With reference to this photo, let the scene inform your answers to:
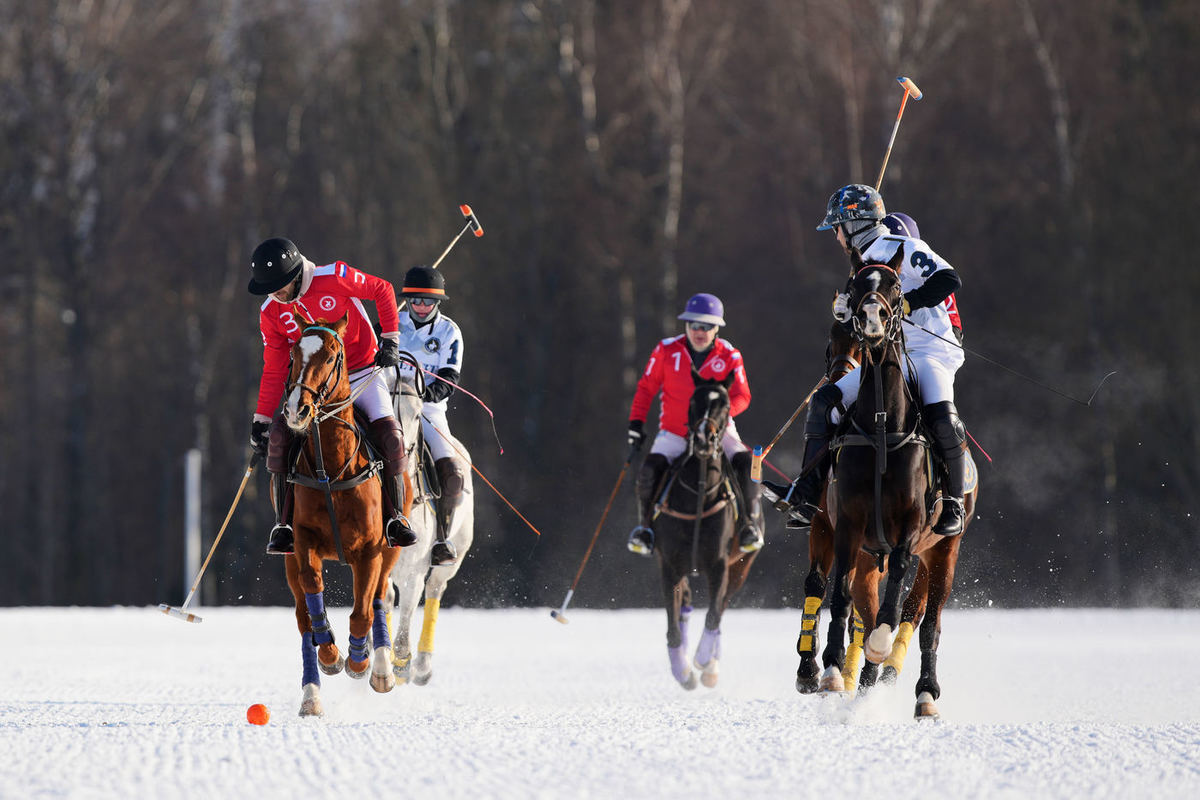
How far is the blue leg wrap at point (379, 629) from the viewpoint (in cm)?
1056

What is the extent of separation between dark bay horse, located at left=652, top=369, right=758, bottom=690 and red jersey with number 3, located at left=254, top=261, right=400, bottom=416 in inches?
126

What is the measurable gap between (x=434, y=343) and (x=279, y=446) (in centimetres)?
329

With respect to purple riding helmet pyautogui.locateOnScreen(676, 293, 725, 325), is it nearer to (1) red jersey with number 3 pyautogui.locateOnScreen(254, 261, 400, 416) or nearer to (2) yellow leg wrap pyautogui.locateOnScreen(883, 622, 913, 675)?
(1) red jersey with number 3 pyautogui.locateOnScreen(254, 261, 400, 416)

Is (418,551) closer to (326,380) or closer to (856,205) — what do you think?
(326,380)

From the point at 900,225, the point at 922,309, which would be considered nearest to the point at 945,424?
the point at 922,309

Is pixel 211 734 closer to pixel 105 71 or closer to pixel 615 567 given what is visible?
pixel 615 567

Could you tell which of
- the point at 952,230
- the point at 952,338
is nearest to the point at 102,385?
the point at 952,230

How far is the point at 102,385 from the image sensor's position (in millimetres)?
35281

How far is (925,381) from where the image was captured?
10148 millimetres

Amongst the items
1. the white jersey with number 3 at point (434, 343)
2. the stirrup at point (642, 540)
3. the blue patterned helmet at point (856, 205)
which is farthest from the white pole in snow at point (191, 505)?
the blue patterned helmet at point (856, 205)

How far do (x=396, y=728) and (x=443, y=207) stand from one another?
2398 centimetres

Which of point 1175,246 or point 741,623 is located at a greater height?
point 1175,246

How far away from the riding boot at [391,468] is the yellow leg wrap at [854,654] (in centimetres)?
270

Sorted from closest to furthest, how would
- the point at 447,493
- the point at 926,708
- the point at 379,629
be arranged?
the point at 926,708 < the point at 379,629 < the point at 447,493
